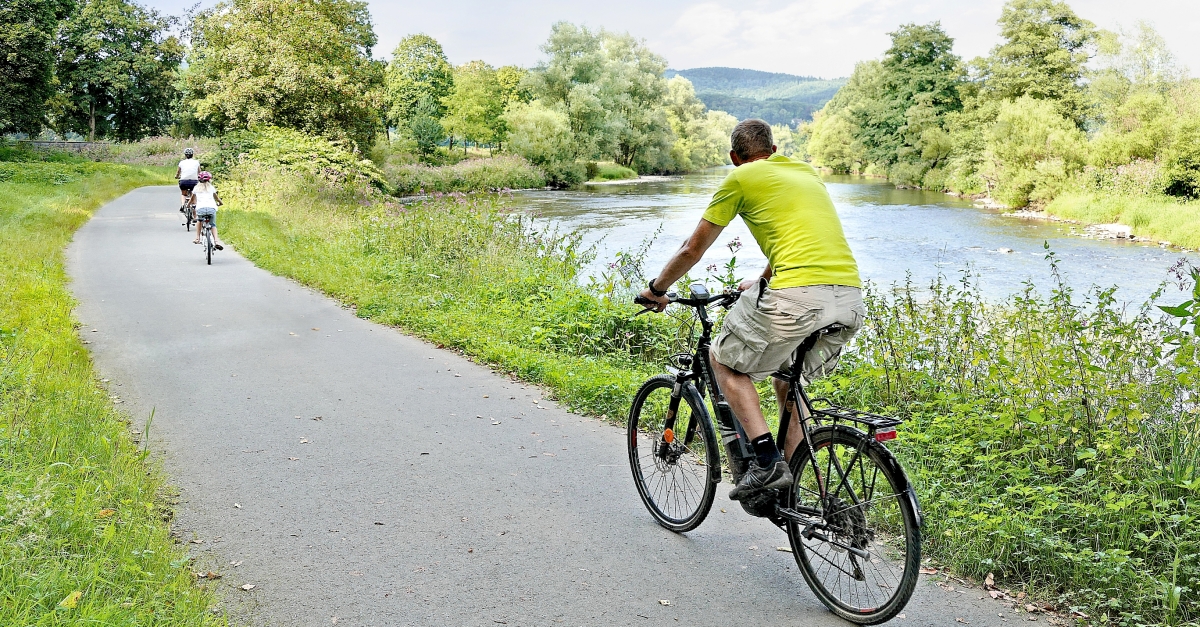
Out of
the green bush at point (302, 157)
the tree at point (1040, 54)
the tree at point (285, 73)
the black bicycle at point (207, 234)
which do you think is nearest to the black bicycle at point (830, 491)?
the black bicycle at point (207, 234)

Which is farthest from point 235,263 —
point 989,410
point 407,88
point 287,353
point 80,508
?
point 407,88

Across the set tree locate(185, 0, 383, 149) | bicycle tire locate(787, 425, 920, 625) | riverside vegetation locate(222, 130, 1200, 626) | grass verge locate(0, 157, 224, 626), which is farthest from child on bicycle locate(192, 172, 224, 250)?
tree locate(185, 0, 383, 149)

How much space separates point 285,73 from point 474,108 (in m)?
35.2

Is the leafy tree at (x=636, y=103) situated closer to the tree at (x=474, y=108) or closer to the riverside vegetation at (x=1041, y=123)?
the tree at (x=474, y=108)

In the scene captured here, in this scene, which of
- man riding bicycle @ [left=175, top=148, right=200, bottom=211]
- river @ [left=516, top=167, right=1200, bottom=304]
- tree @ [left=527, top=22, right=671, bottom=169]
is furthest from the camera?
tree @ [left=527, top=22, right=671, bottom=169]

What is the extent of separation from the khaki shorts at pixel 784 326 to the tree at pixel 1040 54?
54016 millimetres

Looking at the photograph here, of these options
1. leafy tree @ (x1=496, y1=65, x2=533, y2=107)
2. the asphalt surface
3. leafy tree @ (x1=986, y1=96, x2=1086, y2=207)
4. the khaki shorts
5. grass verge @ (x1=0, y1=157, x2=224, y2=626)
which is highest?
leafy tree @ (x1=496, y1=65, x2=533, y2=107)

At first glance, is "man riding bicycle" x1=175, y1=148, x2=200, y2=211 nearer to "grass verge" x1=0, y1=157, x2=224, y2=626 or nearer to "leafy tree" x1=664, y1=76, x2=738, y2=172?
"grass verge" x1=0, y1=157, x2=224, y2=626

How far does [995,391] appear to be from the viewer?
565 centimetres

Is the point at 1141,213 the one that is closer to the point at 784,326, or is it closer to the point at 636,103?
the point at 784,326

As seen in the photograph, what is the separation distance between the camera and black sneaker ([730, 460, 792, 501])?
3555 mm

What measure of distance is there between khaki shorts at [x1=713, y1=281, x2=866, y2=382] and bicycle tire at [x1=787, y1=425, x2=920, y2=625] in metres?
0.32

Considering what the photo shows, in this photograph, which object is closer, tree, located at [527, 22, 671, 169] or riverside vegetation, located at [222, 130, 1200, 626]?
riverside vegetation, located at [222, 130, 1200, 626]

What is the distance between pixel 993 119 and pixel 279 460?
54.0 m
